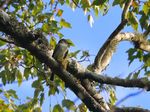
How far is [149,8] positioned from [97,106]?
1186mm

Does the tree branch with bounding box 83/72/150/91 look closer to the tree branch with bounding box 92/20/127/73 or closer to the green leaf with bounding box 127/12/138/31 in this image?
the green leaf with bounding box 127/12/138/31

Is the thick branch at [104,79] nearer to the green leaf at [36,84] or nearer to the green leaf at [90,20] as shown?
the green leaf at [36,84]

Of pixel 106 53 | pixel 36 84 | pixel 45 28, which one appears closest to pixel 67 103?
pixel 36 84

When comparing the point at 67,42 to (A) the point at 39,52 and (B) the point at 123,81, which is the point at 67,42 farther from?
(B) the point at 123,81

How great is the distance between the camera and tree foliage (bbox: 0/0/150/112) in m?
3.82

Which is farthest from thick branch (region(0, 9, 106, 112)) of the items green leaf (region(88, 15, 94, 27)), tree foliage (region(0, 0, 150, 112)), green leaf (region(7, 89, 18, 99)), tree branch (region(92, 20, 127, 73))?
green leaf (region(88, 15, 94, 27))

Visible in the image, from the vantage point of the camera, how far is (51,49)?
4066 millimetres

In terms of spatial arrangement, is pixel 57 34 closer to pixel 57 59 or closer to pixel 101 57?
pixel 101 57

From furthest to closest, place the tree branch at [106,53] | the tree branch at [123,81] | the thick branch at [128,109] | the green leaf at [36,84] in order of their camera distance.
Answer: the tree branch at [106,53], the green leaf at [36,84], the thick branch at [128,109], the tree branch at [123,81]

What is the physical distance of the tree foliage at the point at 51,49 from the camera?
3820 millimetres

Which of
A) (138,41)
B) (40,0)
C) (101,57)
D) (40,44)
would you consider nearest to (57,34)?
(101,57)

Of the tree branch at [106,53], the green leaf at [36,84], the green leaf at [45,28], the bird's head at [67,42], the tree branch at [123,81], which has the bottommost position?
the tree branch at [123,81]

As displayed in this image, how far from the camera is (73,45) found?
5207 mm

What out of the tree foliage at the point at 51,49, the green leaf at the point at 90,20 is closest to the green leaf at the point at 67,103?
the tree foliage at the point at 51,49
